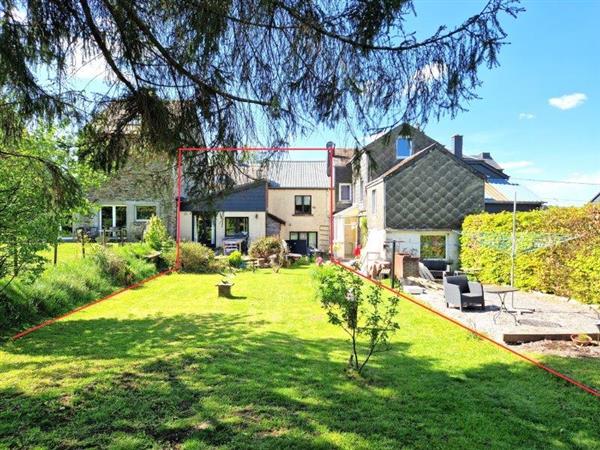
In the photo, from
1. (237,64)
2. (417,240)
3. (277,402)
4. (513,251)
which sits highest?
(237,64)

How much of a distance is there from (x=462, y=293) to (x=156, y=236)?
13.4 metres

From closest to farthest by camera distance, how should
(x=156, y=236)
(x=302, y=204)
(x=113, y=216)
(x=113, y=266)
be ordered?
(x=113, y=266), (x=156, y=236), (x=302, y=204), (x=113, y=216)

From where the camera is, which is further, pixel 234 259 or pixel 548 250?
pixel 234 259

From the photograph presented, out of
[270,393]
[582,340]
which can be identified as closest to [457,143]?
[582,340]

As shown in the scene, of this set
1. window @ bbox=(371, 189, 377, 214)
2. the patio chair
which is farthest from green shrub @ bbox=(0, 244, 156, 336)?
window @ bbox=(371, 189, 377, 214)

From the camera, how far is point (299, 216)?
2344cm

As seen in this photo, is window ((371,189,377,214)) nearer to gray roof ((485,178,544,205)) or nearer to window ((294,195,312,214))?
window ((294,195,312,214))

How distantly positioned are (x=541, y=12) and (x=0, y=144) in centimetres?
567

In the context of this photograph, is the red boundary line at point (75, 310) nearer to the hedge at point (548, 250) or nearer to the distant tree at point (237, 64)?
the distant tree at point (237, 64)

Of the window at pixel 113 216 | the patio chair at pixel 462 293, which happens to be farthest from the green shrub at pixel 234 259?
the patio chair at pixel 462 293

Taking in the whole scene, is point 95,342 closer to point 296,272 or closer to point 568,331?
point 568,331

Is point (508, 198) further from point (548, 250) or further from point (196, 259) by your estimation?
point (196, 259)

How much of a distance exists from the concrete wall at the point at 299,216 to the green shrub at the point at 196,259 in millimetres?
4892

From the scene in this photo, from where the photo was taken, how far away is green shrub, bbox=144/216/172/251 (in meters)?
18.1
